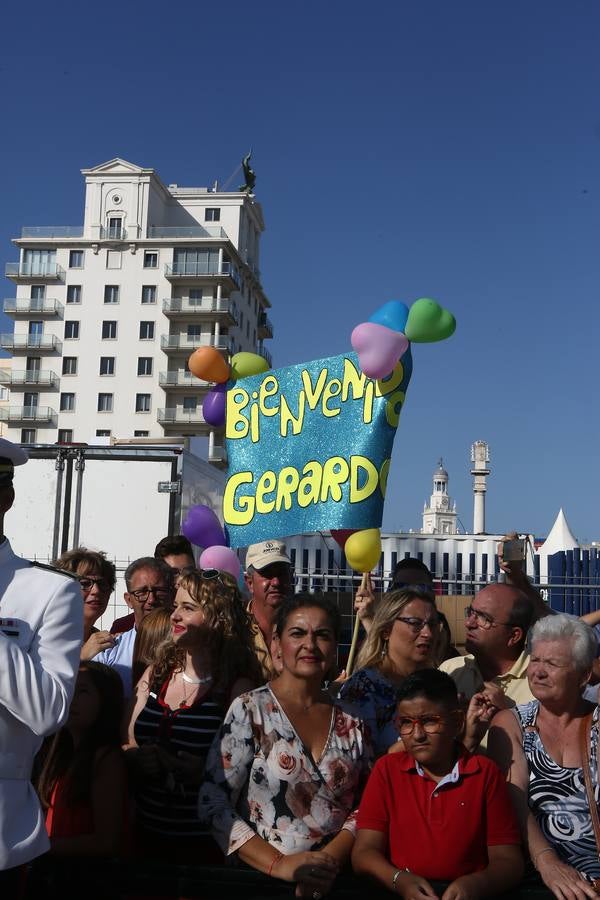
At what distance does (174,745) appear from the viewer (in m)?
3.50

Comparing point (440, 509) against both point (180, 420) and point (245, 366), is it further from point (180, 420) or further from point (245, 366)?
point (245, 366)

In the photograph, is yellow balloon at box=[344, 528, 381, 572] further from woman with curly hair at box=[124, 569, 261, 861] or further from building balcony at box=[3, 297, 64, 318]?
building balcony at box=[3, 297, 64, 318]

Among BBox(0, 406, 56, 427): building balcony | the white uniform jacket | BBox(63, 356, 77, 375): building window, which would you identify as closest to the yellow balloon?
the white uniform jacket

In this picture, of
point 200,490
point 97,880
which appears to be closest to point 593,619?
point 97,880

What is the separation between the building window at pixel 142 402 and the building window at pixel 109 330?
427 cm

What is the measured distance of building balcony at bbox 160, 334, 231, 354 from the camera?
206 feet

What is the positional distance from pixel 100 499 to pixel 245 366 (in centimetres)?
273

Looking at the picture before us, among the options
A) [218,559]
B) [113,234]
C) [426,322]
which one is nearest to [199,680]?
[218,559]

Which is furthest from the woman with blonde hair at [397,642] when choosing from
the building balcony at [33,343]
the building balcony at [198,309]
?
the building balcony at [33,343]

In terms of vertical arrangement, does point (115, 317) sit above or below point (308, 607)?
above

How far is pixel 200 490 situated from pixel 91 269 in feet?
189

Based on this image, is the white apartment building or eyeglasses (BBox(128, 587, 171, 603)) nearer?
eyeglasses (BBox(128, 587, 171, 603))

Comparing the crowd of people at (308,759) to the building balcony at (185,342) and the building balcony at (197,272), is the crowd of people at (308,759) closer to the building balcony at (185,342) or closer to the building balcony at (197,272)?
the building balcony at (185,342)

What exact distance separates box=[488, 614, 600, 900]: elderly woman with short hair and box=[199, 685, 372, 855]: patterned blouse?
59 cm
